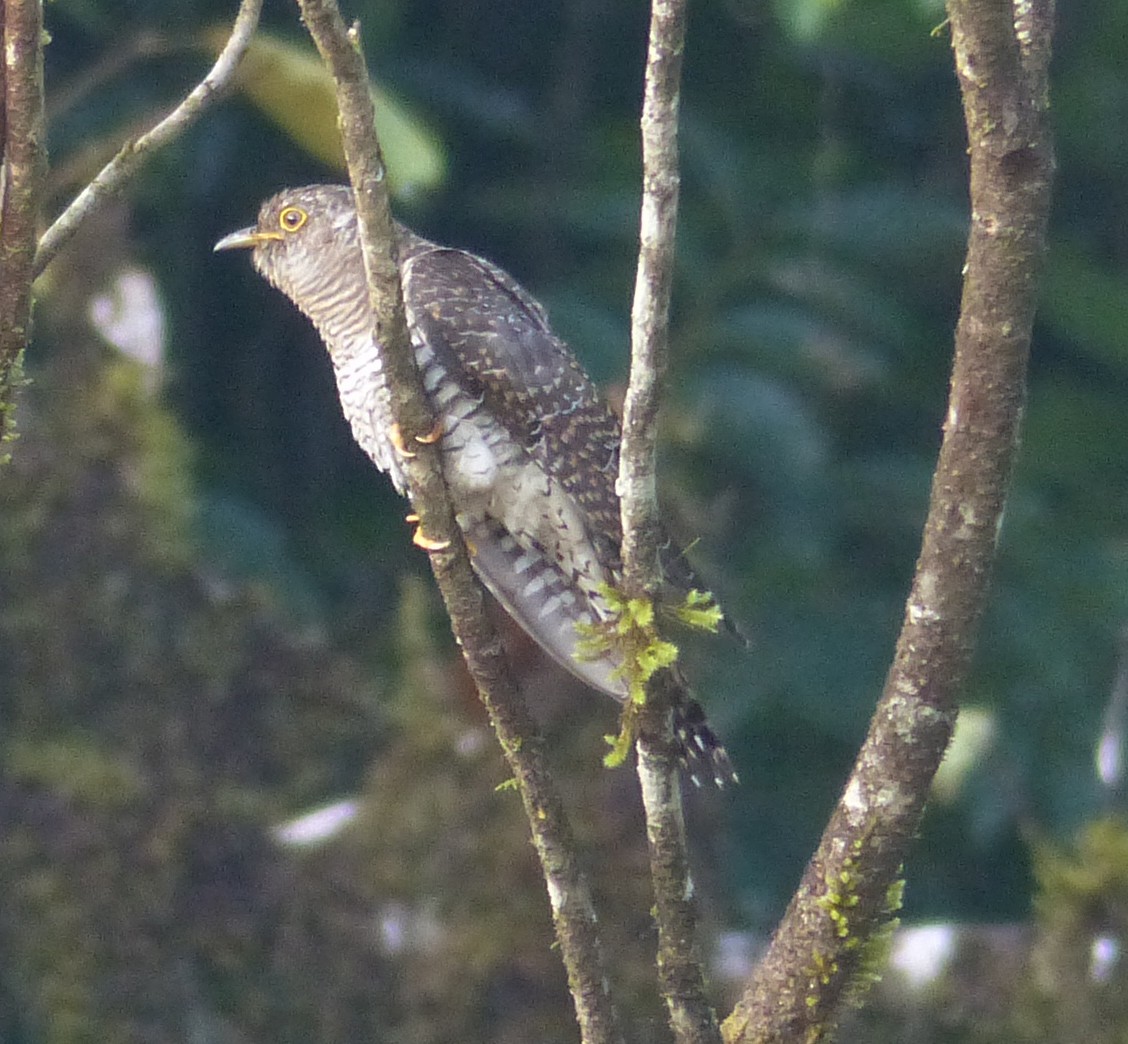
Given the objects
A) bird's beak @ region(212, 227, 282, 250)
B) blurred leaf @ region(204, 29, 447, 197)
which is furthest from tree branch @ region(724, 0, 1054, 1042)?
blurred leaf @ region(204, 29, 447, 197)

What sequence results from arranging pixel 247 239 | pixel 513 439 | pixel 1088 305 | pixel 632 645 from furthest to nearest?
pixel 1088 305, pixel 247 239, pixel 513 439, pixel 632 645

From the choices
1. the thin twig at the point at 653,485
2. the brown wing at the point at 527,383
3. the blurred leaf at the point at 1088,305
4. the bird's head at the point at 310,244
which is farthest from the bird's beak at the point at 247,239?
the blurred leaf at the point at 1088,305

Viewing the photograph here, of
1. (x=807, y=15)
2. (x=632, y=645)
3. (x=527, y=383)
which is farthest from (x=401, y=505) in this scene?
(x=632, y=645)

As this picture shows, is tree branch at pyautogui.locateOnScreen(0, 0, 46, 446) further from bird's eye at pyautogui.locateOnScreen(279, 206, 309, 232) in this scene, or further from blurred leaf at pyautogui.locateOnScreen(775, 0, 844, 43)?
blurred leaf at pyautogui.locateOnScreen(775, 0, 844, 43)

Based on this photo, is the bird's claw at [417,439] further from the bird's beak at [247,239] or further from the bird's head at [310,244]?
the bird's beak at [247,239]

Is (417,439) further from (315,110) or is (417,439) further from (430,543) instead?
(315,110)
